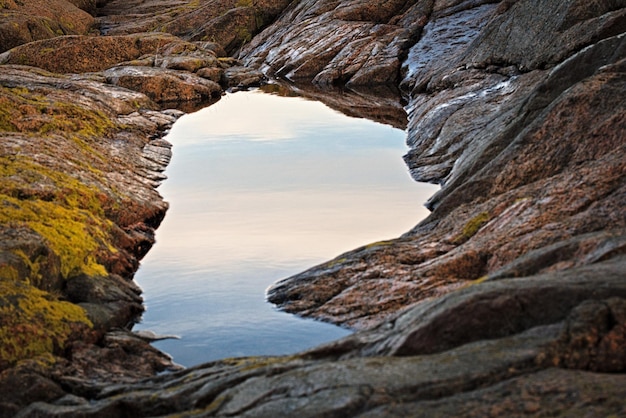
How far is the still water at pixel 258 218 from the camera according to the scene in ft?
43.8

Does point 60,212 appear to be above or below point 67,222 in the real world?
above

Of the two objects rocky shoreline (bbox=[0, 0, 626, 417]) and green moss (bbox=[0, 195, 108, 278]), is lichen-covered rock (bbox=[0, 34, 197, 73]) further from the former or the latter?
green moss (bbox=[0, 195, 108, 278])

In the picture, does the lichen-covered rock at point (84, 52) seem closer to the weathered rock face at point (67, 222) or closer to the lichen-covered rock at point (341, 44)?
the lichen-covered rock at point (341, 44)

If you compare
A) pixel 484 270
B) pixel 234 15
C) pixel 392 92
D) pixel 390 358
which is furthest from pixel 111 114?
pixel 234 15

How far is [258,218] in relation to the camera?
20.0 meters

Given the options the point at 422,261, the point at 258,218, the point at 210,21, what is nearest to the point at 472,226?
the point at 422,261

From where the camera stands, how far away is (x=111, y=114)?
3006 cm

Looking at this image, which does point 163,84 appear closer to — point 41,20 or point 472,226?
point 41,20

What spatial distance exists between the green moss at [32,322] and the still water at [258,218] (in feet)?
5.53

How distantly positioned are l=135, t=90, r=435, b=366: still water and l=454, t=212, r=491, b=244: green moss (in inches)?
122

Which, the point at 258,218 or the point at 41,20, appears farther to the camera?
the point at 41,20

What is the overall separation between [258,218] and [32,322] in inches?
370

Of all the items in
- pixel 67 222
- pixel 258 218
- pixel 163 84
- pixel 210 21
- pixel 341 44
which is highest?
pixel 210 21

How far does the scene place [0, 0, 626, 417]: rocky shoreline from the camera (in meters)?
7.54
